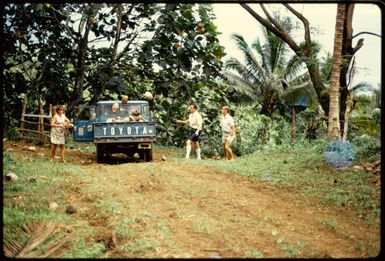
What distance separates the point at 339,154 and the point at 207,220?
4935 mm

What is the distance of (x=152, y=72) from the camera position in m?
11.9

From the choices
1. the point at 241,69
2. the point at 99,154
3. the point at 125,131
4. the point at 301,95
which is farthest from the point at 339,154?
the point at 241,69

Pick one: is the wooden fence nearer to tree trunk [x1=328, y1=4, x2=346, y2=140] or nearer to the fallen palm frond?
tree trunk [x1=328, y1=4, x2=346, y2=140]

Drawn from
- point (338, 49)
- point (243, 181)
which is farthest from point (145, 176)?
point (338, 49)

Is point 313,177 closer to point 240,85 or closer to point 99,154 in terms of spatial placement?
point 99,154

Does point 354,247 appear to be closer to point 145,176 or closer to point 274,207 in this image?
point 274,207

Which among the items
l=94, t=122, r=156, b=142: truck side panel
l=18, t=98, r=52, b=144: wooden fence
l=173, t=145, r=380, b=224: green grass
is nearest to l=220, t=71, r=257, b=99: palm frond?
l=173, t=145, r=380, b=224: green grass

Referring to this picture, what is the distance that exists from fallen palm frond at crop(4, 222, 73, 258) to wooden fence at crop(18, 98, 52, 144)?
7754 millimetres

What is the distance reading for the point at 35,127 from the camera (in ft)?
42.2

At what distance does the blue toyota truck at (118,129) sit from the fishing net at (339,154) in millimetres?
3886

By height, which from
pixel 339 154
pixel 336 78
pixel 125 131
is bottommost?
pixel 339 154

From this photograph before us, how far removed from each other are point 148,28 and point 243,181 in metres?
A: 5.07

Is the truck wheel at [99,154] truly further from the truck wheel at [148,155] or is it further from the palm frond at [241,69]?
the palm frond at [241,69]

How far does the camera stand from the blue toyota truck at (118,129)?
9945mm
